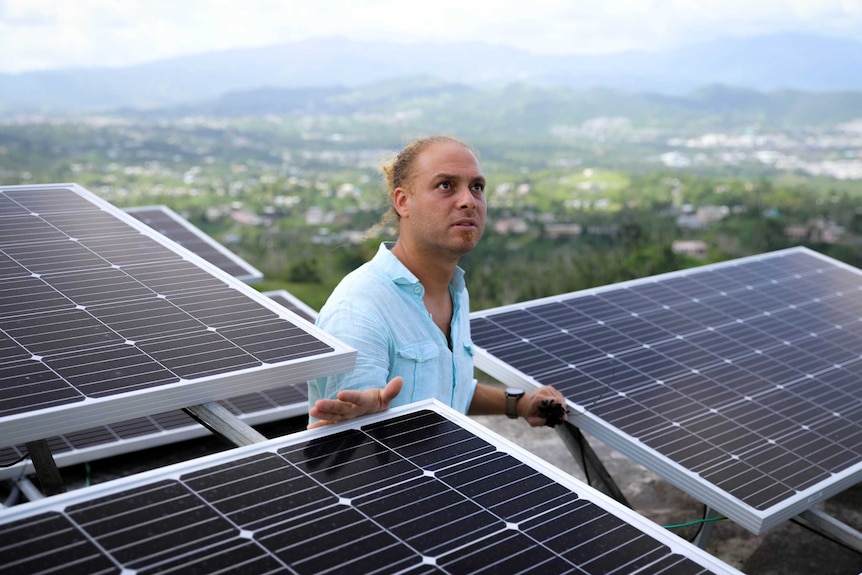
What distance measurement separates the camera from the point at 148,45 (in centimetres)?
7744

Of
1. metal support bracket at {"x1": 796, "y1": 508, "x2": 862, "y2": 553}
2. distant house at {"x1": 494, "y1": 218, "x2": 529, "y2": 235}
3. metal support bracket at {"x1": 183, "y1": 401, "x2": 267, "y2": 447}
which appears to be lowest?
distant house at {"x1": 494, "y1": 218, "x2": 529, "y2": 235}

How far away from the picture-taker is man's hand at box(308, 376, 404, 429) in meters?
3.54

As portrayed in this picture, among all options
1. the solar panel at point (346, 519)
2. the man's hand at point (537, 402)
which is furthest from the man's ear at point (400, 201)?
the solar panel at point (346, 519)

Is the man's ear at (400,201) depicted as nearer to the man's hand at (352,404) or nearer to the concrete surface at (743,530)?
the man's hand at (352,404)

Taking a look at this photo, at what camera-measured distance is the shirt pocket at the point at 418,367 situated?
15.2ft

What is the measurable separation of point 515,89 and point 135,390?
6155cm

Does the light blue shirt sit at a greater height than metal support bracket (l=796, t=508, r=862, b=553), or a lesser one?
greater

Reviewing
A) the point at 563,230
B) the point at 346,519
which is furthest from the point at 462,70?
the point at 346,519

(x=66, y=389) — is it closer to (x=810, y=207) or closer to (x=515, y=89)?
(x=810, y=207)

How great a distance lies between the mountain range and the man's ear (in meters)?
58.5

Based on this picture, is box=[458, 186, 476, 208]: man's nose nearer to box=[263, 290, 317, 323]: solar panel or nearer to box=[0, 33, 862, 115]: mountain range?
box=[263, 290, 317, 323]: solar panel

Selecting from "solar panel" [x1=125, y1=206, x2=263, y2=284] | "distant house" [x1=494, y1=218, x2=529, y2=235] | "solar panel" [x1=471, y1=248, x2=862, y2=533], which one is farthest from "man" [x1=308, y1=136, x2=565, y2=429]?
"distant house" [x1=494, y1=218, x2=529, y2=235]

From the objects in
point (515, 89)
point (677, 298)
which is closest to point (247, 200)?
point (677, 298)

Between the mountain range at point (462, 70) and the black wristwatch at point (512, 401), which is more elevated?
the black wristwatch at point (512, 401)
